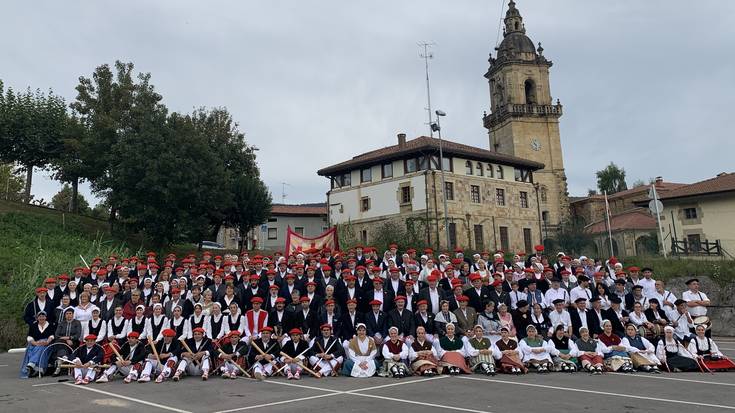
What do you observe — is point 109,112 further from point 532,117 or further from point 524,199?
point 532,117

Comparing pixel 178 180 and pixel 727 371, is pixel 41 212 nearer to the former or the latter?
pixel 178 180

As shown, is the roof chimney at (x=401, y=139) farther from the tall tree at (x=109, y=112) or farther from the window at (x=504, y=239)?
the tall tree at (x=109, y=112)

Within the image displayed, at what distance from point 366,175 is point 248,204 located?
9.90 meters

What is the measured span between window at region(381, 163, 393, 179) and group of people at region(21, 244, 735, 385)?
93.5 feet

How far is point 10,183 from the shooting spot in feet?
140

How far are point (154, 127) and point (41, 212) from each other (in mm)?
8568

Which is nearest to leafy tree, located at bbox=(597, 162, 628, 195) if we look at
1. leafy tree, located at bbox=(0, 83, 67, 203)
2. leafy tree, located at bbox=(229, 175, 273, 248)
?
leafy tree, located at bbox=(229, 175, 273, 248)

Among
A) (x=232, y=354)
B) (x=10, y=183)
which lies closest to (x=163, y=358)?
(x=232, y=354)

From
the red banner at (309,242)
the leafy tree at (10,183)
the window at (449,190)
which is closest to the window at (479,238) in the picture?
the window at (449,190)

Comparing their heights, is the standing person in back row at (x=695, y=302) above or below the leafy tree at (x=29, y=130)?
below

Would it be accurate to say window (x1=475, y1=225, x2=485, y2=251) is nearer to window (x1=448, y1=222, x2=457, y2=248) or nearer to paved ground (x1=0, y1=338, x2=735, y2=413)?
window (x1=448, y1=222, x2=457, y2=248)

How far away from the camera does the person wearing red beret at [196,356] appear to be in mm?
9570

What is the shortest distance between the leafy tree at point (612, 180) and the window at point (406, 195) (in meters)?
44.0

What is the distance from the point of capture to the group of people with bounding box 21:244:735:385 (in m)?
9.87
